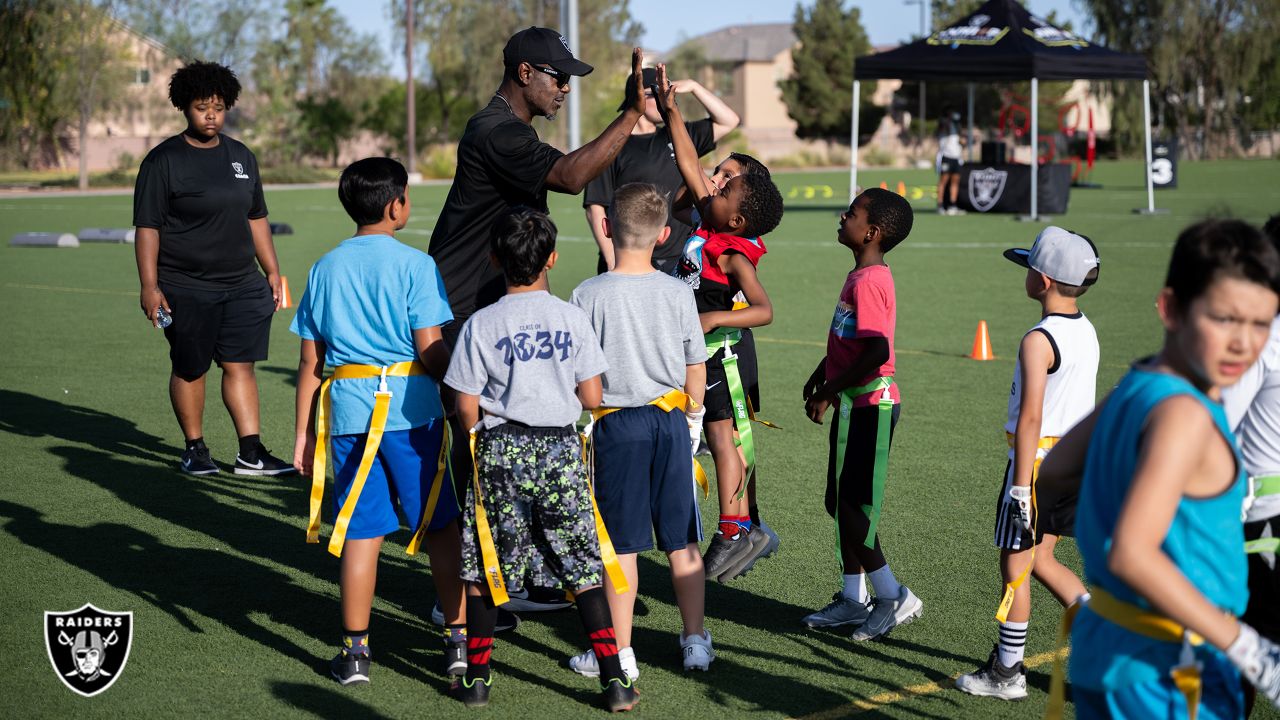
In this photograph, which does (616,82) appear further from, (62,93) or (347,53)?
(62,93)

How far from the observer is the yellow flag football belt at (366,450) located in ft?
14.6

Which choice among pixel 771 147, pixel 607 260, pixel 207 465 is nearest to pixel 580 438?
pixel 607 260

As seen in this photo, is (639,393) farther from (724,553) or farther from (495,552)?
(724,553)

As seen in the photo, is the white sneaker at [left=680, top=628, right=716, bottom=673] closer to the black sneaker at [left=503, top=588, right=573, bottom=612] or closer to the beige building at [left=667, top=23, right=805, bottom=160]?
the black sneaker at [left=503, top=588, right=573, bottom=612]

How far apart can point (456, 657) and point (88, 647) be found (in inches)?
53.6

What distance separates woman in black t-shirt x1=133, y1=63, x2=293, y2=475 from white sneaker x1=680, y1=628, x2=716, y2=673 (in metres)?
3.95

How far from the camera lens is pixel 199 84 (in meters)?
7.46

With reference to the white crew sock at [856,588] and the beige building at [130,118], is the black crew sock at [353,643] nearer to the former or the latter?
the white crew sock at [856,588]

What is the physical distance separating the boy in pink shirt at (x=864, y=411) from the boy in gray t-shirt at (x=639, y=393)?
28.3 inches

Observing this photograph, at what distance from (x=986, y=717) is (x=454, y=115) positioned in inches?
2614

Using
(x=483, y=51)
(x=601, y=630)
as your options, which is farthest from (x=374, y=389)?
(x=483, y=51)

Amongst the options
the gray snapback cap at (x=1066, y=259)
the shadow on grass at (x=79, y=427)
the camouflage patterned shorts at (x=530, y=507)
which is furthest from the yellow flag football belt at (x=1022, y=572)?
the shadow on grass at (x=79, y=427)

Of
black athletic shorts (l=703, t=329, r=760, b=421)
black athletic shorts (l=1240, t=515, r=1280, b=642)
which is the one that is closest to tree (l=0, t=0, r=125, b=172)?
black athletic shorts (l=703, t=329, r=760, b=421)

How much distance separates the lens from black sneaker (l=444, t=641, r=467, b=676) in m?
4.52
